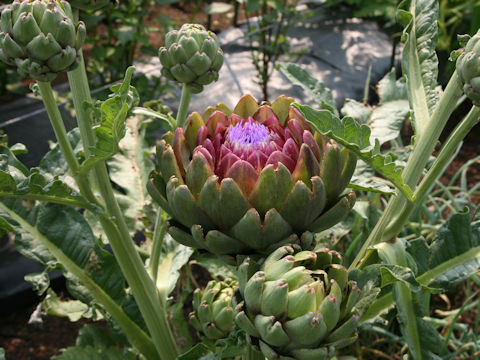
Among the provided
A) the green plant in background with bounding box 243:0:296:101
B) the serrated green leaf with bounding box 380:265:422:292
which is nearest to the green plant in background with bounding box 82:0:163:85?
the green plant in background with bounding box 243:0:296:101

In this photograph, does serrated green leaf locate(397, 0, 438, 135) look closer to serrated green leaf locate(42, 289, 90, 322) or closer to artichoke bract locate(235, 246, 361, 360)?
artichoke bract locate(235, 246, 361, 360)

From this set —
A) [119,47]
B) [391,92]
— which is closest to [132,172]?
[391,92]

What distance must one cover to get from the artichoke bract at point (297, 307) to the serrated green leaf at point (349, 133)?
0.11 metres

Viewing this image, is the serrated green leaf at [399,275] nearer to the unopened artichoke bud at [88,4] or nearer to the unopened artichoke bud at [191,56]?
the unopened artichoke bud at [191,56]

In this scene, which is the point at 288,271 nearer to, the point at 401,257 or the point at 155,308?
the point at 401,257

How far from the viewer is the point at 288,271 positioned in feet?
1.44

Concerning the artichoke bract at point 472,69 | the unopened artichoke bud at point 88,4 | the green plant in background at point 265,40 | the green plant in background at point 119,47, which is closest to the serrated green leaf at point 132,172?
the unopened artichoke bud at point 88,4

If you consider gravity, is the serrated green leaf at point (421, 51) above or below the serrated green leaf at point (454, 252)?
above

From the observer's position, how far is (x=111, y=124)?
1.80ft

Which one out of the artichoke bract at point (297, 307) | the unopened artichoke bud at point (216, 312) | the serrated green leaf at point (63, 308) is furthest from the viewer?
the serrated green leaf at point (63, 308)

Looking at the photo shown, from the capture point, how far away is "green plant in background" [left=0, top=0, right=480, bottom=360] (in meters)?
0.45

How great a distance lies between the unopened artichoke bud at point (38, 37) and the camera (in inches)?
20.2

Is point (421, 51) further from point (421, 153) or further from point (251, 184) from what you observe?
point (251, 184)

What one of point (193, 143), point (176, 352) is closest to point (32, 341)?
point (176, 352)
